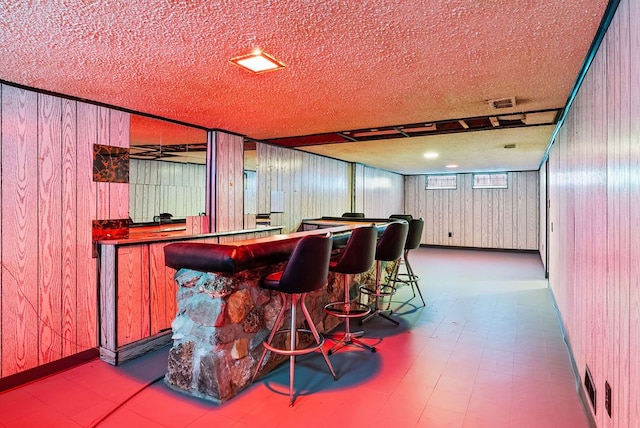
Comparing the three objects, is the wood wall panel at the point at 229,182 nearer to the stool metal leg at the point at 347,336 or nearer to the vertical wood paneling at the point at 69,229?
the vertical wood paneling at the point at 69,229

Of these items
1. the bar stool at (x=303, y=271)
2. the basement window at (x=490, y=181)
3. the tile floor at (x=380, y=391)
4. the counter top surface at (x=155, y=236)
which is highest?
the basement window at (x=490, y=181)

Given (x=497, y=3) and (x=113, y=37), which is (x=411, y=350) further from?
(x=113, y=37)

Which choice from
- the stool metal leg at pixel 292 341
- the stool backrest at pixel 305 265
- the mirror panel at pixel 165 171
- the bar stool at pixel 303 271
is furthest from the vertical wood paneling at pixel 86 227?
the stool backrest at pixel 305 265

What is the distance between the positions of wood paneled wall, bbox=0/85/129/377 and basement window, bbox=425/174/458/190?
30.4 feet

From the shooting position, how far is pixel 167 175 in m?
3.99

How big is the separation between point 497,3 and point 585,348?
2.18 meters

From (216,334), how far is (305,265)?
758mm

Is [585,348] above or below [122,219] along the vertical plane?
below

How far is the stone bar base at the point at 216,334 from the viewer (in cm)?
239

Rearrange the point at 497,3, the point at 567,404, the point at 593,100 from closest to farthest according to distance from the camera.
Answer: the point at 497,3
the point at 593,100
the point at 567,404

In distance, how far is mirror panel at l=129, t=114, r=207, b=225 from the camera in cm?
353

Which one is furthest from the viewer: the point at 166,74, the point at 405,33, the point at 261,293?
the point at 261,293

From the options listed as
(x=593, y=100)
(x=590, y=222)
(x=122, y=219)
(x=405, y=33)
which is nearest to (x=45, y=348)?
(x=122, y=219)

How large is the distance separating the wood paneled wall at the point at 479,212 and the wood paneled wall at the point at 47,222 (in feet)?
30.4
